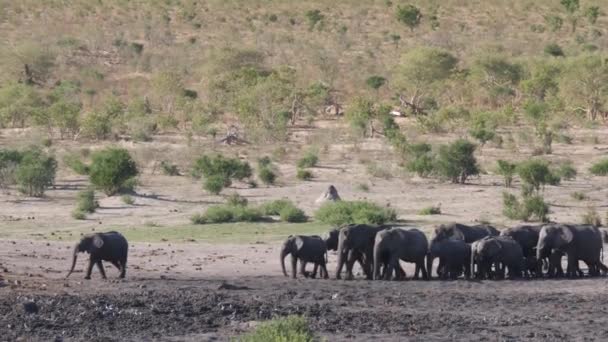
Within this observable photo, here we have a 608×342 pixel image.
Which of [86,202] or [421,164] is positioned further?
[421,164]

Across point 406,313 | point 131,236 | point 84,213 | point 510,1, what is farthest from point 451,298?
point 510,1

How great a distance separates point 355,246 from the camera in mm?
22641

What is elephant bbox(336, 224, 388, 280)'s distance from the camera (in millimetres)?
22562

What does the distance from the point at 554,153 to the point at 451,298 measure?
80.7 feet

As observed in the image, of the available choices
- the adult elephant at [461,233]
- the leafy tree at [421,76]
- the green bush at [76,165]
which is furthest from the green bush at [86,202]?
the leafy tree at [421,76]

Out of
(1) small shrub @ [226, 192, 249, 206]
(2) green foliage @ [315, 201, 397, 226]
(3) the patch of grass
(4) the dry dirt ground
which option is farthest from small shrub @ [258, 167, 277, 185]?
(2) green foliage @ [315, 201, 397, 226]

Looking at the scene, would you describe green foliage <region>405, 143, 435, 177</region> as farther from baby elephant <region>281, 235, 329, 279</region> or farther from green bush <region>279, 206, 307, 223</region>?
baby elephant <region>281, 235, 329, 279</region>

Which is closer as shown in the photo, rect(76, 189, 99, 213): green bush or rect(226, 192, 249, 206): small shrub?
rect(76, 189, 99, 213): green bush

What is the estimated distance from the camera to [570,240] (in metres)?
23.2

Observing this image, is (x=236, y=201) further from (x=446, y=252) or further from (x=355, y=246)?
(x=446, y=252)

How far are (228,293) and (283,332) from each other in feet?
21.5

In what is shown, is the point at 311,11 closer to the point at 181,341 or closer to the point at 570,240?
the point at 570,240

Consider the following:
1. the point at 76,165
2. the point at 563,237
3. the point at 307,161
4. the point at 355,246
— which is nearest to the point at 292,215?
the point at 355,246

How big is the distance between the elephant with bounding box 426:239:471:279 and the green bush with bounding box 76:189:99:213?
420 inches
